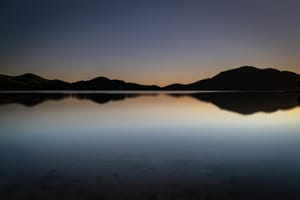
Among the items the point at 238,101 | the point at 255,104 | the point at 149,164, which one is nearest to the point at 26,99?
the point at 238,101

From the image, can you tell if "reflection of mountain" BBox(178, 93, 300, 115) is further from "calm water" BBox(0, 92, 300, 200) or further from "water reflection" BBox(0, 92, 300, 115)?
"calm water" BBox(0, 92, 300, 200)

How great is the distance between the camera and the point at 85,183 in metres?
8.12

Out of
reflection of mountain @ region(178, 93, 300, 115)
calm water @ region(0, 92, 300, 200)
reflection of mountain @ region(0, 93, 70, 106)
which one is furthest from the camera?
reflection of mountain @ region(0, 93, 70, 106)

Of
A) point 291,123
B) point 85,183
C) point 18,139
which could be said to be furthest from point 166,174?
point 291,123

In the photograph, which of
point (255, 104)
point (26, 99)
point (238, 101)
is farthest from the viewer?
point (26, 99)

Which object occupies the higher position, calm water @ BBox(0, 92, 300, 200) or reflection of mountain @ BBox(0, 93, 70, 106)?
calm water @ BBox(0, 92, 300, 200)

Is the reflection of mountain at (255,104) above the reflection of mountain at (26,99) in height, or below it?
above

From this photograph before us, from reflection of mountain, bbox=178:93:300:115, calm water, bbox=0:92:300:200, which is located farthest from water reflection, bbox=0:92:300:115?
calm water, bbox=0:92:300:200

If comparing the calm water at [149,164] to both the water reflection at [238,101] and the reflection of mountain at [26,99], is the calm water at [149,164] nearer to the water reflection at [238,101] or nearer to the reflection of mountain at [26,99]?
the water reflection at [238,101]

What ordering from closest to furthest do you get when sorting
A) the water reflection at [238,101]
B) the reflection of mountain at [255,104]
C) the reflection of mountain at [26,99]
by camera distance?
the reflection of mountain at [255,104] → the water reflection at [238,101] → the reflection of mountain at [26,99]

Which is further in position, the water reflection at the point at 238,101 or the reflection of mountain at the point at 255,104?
the water reflection at the point at 238,101

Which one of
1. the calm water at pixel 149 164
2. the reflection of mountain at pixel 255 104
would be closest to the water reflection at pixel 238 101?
the reflection of mountain at pixel 255 104

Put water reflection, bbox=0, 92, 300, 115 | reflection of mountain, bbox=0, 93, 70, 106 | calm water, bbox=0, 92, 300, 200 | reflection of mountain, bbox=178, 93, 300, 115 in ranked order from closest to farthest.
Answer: calm water, bbox=0, 92, 300, 200
reflection of mountain, bbox=178, 93, 300, 115
water reflection, bbox=0, 92, 300, 115
reflection of mountain, bbox=0, 93, 70, 106

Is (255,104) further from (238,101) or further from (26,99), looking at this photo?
(26,99)
